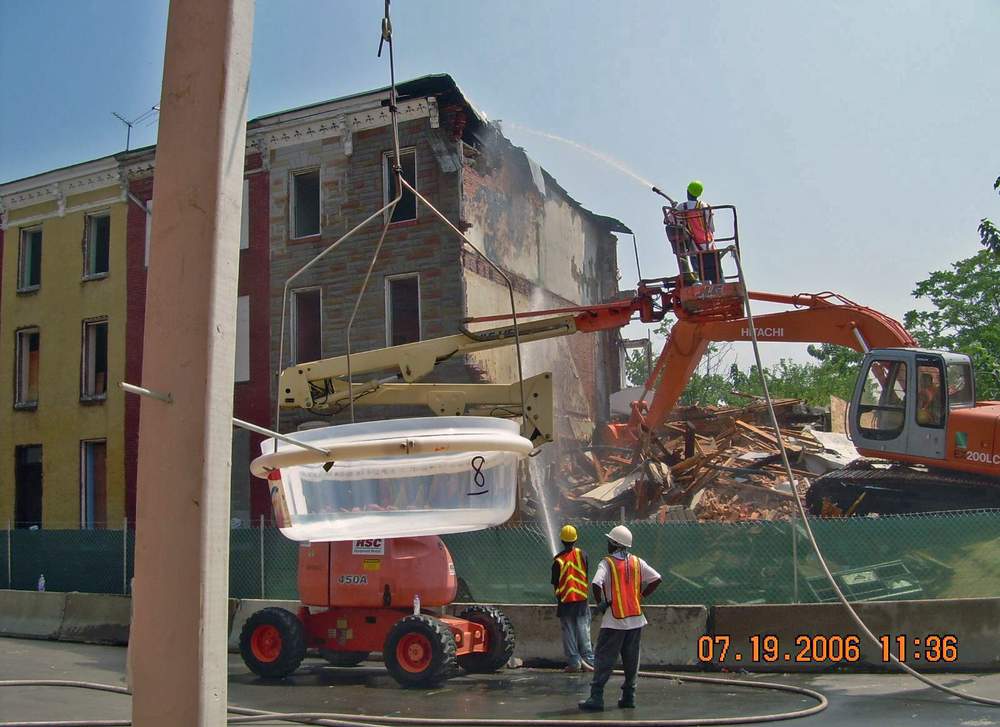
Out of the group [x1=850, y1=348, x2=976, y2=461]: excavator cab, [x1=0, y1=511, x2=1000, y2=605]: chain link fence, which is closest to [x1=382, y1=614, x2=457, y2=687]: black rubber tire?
[x1=0, y1=511, x2=1000, y2=605]: chain link fence

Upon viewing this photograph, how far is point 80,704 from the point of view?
9461mm

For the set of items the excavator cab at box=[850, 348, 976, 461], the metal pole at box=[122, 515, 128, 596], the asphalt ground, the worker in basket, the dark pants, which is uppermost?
the worker in basket

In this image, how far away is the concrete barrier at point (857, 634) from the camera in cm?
1087

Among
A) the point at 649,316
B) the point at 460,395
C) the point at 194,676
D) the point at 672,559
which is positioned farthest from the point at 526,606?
the point at 194,676

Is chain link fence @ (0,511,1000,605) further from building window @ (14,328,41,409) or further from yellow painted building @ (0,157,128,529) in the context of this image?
building window @ (14,328,41,409)

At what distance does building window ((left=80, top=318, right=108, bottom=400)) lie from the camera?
28.6 metres

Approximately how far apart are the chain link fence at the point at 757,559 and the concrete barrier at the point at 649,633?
0.51m

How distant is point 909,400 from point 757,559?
4.57 metres

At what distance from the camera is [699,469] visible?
2148 centimetres

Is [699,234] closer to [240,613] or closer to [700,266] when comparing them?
[700,266]

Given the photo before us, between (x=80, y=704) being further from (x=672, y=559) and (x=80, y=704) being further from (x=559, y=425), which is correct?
(x=559, y=425)

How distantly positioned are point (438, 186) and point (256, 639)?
13.9 metres

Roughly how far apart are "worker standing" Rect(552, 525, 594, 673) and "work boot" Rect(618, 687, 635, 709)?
2053 mm

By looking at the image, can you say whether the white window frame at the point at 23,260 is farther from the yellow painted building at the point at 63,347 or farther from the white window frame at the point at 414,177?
the white window frame at the point at 414,177
